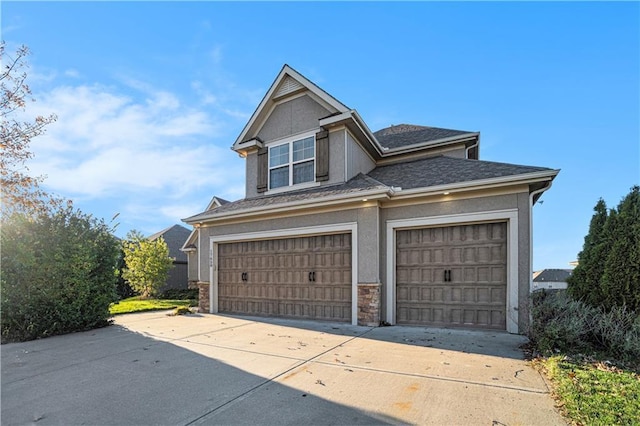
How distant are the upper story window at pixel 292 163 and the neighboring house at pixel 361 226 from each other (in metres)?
0.04

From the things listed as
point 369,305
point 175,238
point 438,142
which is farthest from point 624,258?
point 175,238

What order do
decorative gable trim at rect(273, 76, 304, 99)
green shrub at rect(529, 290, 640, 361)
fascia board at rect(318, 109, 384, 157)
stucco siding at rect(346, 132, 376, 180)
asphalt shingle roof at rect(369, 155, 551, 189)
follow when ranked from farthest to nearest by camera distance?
decorative gable trim at rect(273, 76, 304, 99) < stucco siding at rect(346, 132, 376, 180) < fascia board at rect(318, 109, 384, 157) < asphalt shingle roof at rect(369, 155, 551, 189) < green shrub at rect(529, 290, 640, 361)

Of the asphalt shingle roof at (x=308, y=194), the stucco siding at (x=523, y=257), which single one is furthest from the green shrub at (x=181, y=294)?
the stucco siding at (x=523, y=257)

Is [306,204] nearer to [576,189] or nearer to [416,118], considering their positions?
[576,189]

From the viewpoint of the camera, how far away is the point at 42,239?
287 inches

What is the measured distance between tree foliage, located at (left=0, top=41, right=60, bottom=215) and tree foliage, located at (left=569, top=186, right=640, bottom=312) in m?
14.2

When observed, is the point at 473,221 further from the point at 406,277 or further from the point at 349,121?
the point at 349,121

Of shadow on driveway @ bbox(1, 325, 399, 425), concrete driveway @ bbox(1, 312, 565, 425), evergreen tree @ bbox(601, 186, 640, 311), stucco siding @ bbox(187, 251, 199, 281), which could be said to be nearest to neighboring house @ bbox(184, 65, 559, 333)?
concrete driveway @ bbox(1, 312, 565, 425)

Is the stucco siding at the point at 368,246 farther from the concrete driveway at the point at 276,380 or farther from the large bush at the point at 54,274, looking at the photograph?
the large bush at the point at 54,274

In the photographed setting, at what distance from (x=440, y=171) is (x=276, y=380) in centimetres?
685

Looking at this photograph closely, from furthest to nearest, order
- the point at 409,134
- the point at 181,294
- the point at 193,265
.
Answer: the point at 193,265 < the point at 181,294 < the point at 409,134

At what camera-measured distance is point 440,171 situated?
8602 mm

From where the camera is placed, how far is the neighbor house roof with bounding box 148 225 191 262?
83.4ft

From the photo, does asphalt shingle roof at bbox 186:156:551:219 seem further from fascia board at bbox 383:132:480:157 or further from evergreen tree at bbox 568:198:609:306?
evergreen tree at bbox 568:198:609:306
